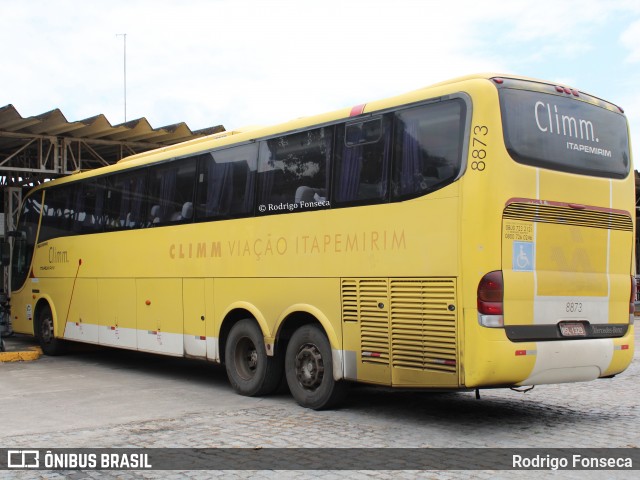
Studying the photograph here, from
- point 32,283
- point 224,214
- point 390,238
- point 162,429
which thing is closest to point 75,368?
point 32,283

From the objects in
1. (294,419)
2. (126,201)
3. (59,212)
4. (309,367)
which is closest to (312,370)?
(309,367)

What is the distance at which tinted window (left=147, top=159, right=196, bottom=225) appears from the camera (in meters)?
12.0

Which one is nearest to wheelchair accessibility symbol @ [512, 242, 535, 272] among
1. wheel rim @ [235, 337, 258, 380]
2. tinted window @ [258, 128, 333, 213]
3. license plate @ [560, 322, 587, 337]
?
license plate @ [560, 322, 587, 337]

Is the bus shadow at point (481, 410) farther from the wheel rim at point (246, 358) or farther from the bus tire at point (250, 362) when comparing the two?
the wheel rim at point (246, 358)

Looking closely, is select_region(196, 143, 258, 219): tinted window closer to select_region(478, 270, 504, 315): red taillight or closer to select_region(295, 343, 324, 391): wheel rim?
select_region(295, 343, 324, 391): wheel rim

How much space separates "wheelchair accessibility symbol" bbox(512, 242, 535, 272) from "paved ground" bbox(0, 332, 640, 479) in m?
1.62

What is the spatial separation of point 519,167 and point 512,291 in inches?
48.2

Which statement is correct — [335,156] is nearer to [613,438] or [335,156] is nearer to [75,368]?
[613,438]

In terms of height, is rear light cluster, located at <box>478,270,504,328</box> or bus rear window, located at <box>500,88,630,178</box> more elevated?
bus rear window, located at <box>500,88,630,178</box>

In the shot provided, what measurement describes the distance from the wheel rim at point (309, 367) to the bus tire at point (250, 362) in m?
0.60

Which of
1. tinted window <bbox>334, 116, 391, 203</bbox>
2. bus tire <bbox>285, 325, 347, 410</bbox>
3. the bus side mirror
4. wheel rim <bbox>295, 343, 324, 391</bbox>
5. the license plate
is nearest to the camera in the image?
the license plate

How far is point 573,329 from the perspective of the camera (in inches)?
328

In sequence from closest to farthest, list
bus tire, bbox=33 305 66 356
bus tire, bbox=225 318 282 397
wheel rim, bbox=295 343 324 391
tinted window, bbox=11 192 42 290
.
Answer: wheel rim, bbox=295 343 324 391
bus tire, bbox=225 318 282 397
bus tire, bbox=33 305 66 356
tinted window, bbox=11 192 42 290

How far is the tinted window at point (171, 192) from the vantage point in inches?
472
